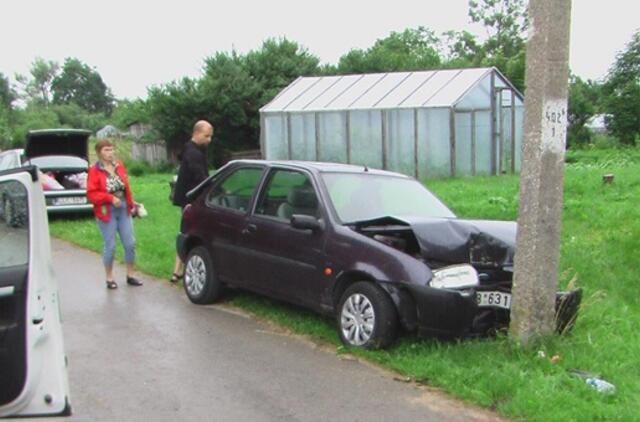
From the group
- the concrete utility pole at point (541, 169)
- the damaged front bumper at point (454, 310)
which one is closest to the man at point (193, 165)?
the damaged front bumper at point (454, 310)

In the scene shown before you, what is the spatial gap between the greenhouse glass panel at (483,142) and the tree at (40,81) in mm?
73648

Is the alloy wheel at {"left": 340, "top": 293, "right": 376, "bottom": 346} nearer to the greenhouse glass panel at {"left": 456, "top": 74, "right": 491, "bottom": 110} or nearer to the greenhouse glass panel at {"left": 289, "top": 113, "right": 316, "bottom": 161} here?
the greenhouse glass panel at {"left": 456, "top": 74, "right": 491, "bottom": 110}

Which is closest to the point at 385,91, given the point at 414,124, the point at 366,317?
the point at 414,124

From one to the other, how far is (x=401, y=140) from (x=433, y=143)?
1.00m

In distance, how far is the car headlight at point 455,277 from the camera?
19.8 ft

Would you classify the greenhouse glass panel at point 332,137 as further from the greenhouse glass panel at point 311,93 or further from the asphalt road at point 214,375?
the asphalt road at point 214,375

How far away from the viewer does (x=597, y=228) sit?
10.8m

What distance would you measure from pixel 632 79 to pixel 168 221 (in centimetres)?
2873

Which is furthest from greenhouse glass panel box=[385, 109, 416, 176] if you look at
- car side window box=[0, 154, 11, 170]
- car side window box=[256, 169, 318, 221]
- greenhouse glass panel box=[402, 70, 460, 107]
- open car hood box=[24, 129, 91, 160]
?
car side window box=[256, 169, 318, 221]

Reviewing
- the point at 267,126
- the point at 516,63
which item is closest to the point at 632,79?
the point at 516,63

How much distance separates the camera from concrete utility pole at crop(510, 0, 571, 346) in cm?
591

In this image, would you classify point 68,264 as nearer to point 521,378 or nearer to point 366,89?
point 521,378

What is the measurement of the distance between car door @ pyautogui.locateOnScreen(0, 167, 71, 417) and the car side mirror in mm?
2874

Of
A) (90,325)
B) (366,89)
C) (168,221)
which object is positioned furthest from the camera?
(366,89)
